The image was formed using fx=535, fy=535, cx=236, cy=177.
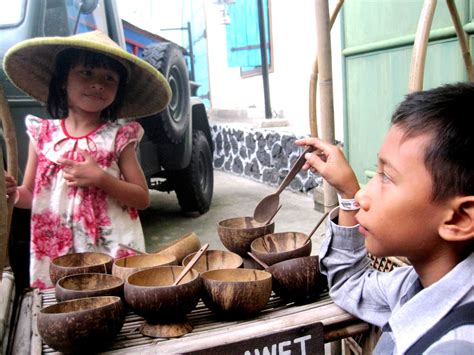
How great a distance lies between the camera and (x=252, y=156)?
6.39 meters

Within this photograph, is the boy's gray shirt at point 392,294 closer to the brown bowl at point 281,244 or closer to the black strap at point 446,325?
the black strap at point 446,325

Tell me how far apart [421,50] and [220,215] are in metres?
3.45

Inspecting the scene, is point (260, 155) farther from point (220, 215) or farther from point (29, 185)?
point (29, 185)

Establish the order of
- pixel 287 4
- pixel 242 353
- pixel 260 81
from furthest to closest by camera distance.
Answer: pixel 260 81 → pixel 287 4 → pixel 242 353

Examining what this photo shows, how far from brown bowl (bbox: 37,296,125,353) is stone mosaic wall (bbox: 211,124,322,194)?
3.98 m

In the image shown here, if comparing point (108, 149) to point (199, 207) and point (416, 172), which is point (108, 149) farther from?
point (199, 207)

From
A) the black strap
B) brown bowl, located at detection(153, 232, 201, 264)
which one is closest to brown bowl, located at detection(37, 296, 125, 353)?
brown bowl, located at detection(153, 232, 201, 264)

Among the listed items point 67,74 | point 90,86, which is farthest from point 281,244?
point 67,74

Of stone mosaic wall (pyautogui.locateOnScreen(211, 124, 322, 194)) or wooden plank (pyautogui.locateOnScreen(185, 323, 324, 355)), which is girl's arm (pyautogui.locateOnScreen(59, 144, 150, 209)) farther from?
stone mosaic wall (pyautogui.locateOnScreen(211, 124, 322, 194))

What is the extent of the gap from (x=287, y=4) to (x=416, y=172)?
556 centimetres

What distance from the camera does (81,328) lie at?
0.91 meters

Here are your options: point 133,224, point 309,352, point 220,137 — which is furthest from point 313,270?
point 220,137

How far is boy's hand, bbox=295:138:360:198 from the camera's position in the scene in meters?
1.12

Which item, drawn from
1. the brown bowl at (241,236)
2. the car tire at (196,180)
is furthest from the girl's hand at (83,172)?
the car tire at (196,180)
